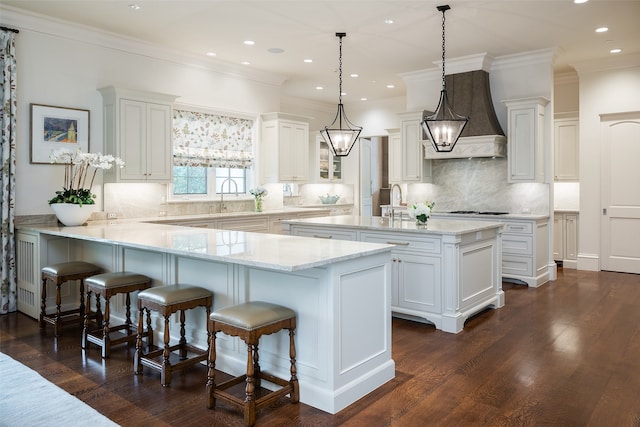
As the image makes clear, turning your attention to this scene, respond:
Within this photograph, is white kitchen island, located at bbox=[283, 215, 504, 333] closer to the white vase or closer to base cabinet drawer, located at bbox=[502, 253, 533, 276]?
base cabinet drawer, located at bbox=[502, 253, 533, 276]

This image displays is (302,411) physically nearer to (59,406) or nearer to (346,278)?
(346,278)

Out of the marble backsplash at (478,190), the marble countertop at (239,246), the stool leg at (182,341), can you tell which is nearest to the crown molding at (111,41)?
the marble countertop at (239,246)

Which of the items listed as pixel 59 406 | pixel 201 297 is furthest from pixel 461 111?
pixel 59 406

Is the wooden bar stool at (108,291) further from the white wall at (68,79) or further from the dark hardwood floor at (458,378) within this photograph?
the white wall at (68,79)

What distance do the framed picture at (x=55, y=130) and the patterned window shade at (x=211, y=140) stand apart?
4.30ft

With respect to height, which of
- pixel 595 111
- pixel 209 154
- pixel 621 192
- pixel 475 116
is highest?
pixel 595 111

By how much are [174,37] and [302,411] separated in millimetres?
4790

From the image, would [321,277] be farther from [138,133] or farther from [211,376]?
[138,133]

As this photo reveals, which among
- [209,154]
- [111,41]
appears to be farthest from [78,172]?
[209,154]

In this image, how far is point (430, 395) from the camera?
9.93ft

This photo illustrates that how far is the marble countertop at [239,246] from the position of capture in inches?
107

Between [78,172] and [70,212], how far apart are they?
0.85 meters

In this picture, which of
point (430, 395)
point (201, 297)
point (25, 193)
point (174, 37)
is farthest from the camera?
point (174, 37)

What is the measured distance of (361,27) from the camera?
18.4 feet
